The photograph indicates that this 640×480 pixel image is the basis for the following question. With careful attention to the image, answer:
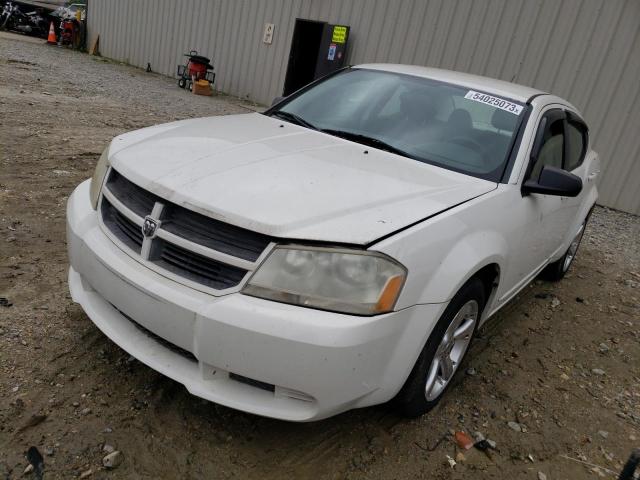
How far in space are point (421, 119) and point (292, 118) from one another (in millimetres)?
817

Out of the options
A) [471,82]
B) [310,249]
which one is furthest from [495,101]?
[310,249]

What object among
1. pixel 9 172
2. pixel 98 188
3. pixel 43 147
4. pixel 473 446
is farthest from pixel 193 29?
pixel 473 446

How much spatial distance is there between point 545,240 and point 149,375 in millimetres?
2540

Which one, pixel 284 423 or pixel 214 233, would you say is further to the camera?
pixel 284 423

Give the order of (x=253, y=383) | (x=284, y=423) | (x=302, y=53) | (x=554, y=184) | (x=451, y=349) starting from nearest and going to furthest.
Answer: (x=253, y=383)
(x=284, y=423)
(x=451, y=349)
(x=554, y=184)
(x=302, y=53)

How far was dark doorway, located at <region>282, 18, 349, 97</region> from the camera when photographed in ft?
34.4

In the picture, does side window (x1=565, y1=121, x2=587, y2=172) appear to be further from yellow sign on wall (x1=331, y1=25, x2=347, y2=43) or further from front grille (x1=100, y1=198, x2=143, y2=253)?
yellow sign on wall (x1=331, y1=25, x2=347, y2=43)

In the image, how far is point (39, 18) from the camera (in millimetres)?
21000

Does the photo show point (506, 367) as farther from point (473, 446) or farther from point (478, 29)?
point (478, 29)

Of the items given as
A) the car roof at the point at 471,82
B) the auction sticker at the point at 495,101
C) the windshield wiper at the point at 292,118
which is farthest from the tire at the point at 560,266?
the windshield wiper at the point at 292,118

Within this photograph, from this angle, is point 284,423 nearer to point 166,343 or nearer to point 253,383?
point 253,383

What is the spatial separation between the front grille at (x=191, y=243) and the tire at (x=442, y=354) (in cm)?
87

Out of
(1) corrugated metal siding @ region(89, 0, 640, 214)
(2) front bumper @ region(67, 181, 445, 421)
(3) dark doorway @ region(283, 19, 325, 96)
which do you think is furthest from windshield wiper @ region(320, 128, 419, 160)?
(3) dark doorway @ region(283, 19, 325, 96)

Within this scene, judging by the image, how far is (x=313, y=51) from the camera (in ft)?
40.5
